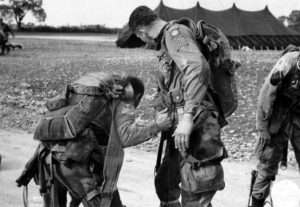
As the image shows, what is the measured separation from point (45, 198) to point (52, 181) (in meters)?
0.26

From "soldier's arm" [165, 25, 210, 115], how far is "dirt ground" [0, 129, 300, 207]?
2.35 m

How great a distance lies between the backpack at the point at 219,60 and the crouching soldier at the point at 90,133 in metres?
0.58

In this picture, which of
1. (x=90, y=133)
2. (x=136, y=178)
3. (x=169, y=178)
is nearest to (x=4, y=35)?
(x=136, y=178)

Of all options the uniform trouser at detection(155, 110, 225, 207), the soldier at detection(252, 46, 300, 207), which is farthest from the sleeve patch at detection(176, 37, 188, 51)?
the soldier at detection(252, 46, 300, 207)

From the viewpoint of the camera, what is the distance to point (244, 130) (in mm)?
8984

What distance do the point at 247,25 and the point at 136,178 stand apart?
49.5 feet

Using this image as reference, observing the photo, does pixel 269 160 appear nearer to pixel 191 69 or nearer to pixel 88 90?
pixel 191 69

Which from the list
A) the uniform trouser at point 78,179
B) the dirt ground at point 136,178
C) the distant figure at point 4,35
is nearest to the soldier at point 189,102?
the uniform trouser at point 78,179

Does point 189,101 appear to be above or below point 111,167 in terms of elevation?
above

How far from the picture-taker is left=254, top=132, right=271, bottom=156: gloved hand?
479 centimetres

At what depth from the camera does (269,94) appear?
15.1 ft

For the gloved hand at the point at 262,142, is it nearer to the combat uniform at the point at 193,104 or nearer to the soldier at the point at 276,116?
the soldier at the point at 276,116

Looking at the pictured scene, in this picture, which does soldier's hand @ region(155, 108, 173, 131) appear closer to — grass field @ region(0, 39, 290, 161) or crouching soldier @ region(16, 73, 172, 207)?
crouching soldier @ region(16, 73, 172, 207)

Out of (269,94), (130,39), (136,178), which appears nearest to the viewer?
(130,39)
